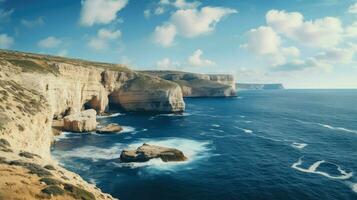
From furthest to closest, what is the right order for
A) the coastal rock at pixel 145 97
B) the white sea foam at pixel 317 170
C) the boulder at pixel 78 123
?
the coastal rock at pixel 145 97, the boulder at pixel 78 123, the white sea foam at pixel 317 170

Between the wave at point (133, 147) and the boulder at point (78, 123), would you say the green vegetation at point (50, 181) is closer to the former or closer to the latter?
the wave at point (133, 147)

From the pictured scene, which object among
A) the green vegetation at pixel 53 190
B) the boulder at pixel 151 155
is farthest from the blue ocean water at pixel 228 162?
the green vegetation at pixel 53 190

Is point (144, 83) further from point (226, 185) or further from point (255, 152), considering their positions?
point (226, 185)

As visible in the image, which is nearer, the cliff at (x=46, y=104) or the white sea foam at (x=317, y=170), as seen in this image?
the cliff at (x=46, y=104)

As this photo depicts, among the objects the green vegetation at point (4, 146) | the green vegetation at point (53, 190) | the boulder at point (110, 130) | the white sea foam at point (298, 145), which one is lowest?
the white sea foam at point (298, 145)

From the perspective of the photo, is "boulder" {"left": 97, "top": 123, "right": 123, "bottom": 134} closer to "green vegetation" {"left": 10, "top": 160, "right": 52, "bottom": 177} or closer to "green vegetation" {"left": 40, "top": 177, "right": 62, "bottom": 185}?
"green vegetation" {"left": 10, "top": 160, "right": 52, "bottom": 177}

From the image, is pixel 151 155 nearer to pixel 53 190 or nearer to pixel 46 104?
pixel 46 104

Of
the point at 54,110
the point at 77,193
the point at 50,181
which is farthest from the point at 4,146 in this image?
the point at 54,110
